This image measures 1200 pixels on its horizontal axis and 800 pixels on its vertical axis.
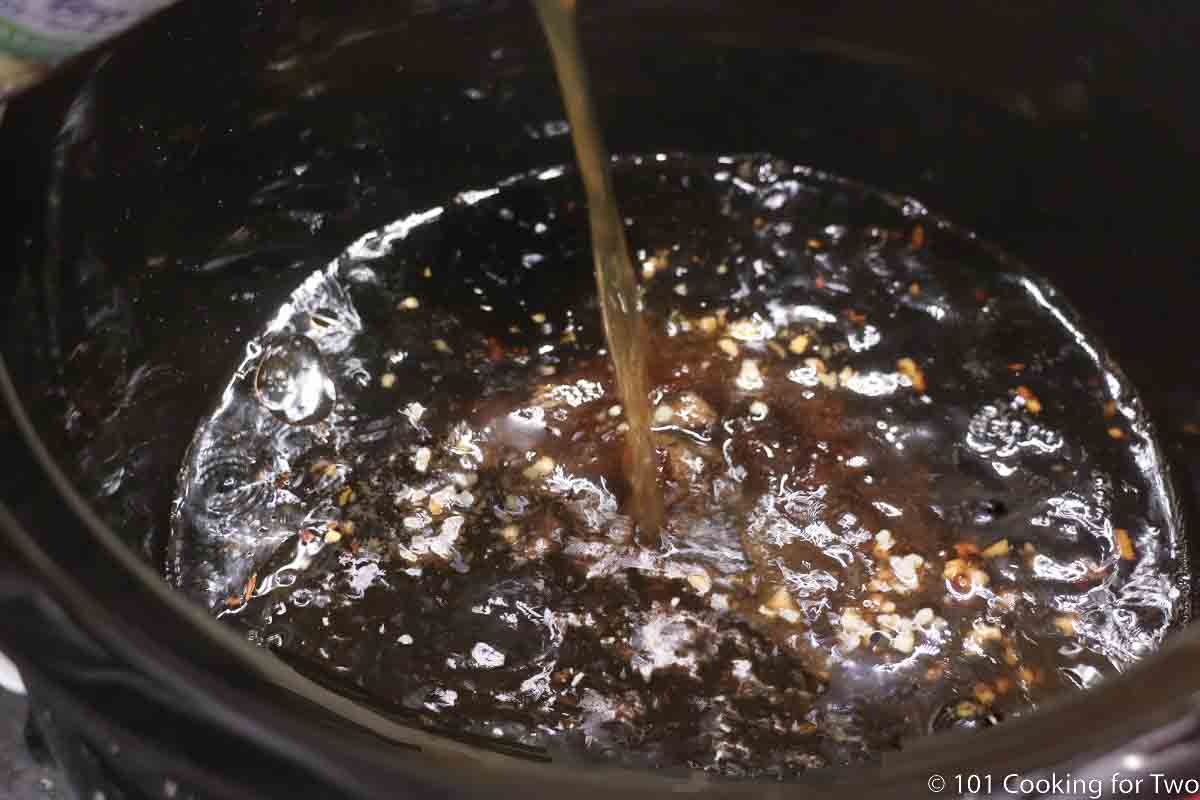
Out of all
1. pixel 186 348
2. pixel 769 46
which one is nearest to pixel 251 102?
pixel 186 348

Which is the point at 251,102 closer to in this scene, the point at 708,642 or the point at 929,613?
the point at 708,642

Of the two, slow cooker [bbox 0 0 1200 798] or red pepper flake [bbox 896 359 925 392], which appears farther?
red pepper flake [bbox 896 359 925 392]

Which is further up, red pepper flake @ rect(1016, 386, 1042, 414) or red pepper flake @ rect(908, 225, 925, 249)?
red pepper flake @ rect(908, 225, 925, 249)

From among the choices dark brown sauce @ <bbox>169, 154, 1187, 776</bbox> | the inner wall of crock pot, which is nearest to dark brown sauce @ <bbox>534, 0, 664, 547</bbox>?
dark brown sauce @ <bbox>169, 154, 1187, 776</bbox>

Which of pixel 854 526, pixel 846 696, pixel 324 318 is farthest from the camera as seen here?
pixel 324 318

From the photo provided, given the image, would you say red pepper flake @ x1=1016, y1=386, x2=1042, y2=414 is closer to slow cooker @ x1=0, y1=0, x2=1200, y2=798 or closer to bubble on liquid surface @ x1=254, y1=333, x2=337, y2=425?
slow cooker @ x1=0, y1=0, x2=1200, y2=798

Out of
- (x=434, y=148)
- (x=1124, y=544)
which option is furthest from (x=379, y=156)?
(x=1124, y=544)
